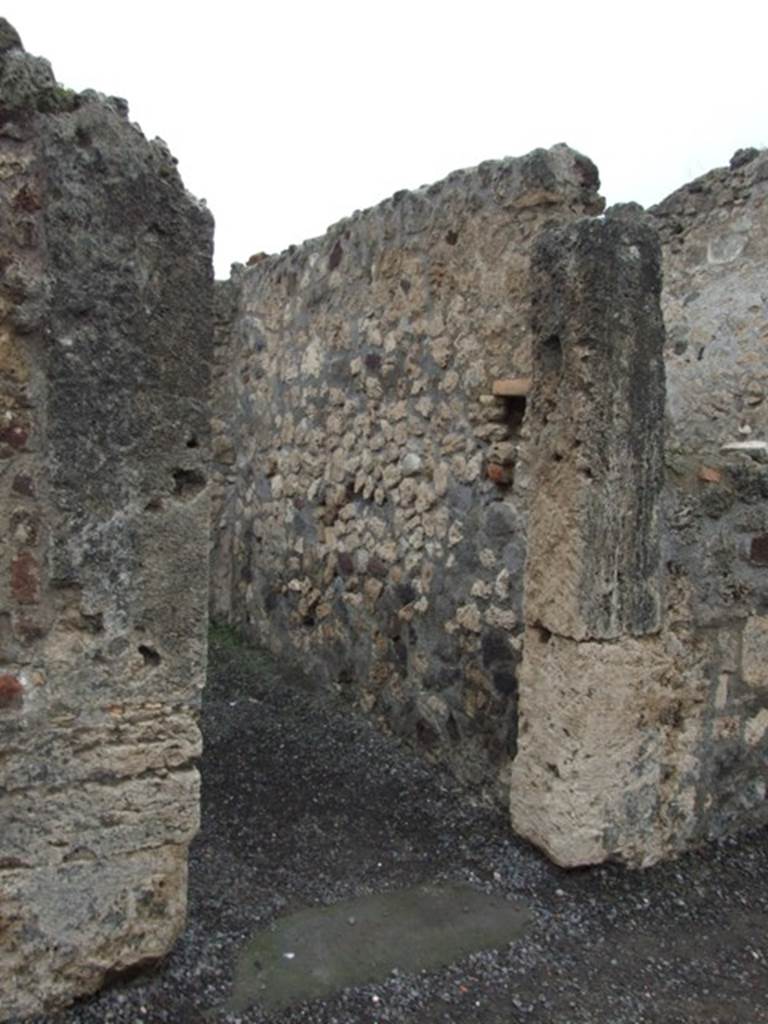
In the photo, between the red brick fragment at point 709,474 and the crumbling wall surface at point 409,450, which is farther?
the crumbling wall surface at point 409,450

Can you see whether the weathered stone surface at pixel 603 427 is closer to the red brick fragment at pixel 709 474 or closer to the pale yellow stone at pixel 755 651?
the red brick fragment at pixel 709 474

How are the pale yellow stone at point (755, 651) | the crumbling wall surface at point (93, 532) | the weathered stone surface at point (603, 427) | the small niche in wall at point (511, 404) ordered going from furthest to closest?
1. the small niche in wall at point (511, 404)
2. the pale yellow stone at point (755, 651)
3. the weathered stone surface at point (603, 427)
4. the crumbling wall surface at point (93, 532)

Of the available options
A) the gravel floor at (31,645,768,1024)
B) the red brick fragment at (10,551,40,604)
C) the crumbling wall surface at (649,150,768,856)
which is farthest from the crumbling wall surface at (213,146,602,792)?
Result: the red brick fragment at (10,551,40,604)

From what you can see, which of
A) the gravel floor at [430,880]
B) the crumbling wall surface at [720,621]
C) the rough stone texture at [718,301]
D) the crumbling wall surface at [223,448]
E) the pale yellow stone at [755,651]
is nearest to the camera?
the gravel floor at [430,880]

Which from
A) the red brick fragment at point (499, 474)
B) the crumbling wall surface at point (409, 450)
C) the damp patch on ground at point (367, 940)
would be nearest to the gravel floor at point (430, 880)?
the damp patch on ground at point (367, 940)

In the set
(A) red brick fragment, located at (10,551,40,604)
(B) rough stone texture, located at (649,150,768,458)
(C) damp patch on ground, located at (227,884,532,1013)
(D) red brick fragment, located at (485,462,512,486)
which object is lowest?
(C) damp patch on ground, located at (227,884,532,1013)

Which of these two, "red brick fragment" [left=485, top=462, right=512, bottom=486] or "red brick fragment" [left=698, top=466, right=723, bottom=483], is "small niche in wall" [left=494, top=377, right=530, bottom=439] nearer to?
"red brick fragment" [left=485, top=462, right=512, bottom=486]

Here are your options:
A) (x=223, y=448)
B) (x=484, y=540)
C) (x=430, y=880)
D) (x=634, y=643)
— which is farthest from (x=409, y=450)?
(x=223, y=448)

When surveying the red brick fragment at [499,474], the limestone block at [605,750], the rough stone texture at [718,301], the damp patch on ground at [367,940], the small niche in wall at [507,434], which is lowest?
the damp patch on ground at [367,940]

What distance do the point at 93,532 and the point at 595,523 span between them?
181 centimetres

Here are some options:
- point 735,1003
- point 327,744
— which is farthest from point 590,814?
point 327,744

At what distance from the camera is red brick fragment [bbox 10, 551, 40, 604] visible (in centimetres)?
240

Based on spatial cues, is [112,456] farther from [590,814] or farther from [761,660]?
[761,660]

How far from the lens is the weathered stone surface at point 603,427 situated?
11.0 feet
